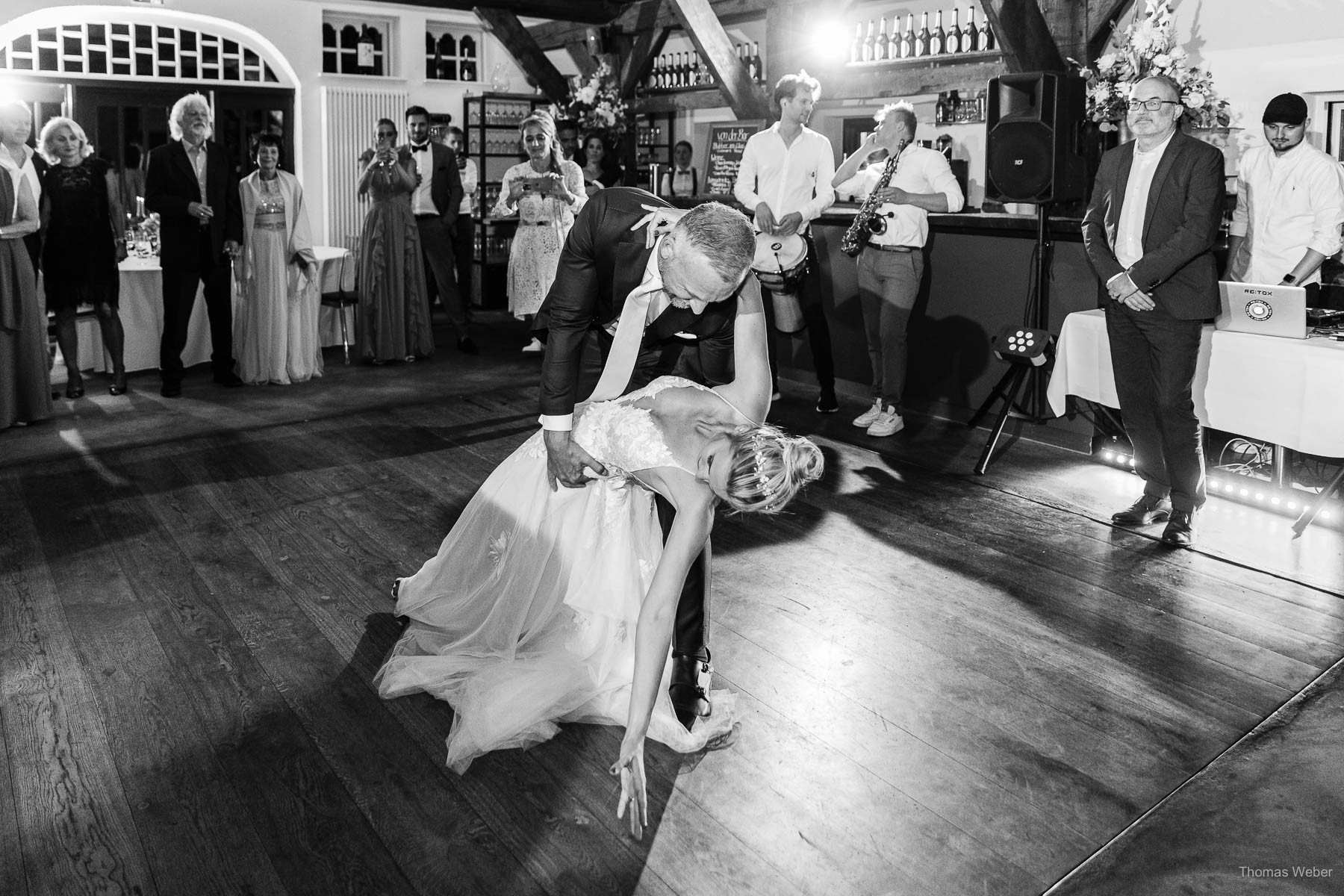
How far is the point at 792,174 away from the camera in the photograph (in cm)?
574

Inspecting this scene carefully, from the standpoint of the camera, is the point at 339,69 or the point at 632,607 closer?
the point at 632,607

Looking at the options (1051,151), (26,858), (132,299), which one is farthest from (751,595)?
(132,299)

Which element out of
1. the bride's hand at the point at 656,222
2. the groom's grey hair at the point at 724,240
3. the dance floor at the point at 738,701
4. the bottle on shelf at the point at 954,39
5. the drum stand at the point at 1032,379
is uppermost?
the bottle on shelf at the point at 954,39

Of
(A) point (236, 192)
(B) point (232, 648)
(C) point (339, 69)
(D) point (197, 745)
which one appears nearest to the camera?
(D) point (197, 745)

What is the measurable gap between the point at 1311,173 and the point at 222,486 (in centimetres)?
476

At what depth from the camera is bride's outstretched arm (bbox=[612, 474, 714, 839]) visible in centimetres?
203

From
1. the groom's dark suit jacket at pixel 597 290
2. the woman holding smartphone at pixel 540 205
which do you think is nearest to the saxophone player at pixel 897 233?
the woman holding smartphone at pixel 540 205

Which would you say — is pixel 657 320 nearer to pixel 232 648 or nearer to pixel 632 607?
pixel 632 607

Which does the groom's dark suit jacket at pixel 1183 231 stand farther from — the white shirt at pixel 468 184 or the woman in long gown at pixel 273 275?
the white shirt at pixel 468 184

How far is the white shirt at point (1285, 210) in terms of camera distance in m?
4.80

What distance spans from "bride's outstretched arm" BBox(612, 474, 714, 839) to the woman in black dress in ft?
15.9

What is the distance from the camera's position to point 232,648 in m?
3.12

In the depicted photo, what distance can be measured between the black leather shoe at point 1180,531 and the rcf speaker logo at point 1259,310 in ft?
2.45

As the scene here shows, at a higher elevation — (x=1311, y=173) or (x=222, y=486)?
(x=1311, y=173)
